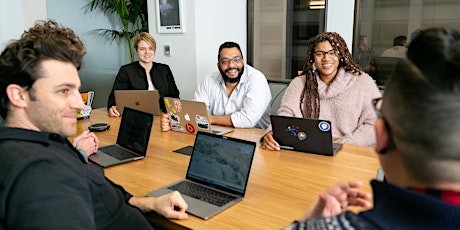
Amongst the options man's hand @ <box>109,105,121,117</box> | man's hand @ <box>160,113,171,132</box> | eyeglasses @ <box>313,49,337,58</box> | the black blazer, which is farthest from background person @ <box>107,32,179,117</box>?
eyeglasses @ <box>313,49,337,58</box>

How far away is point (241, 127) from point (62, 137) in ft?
5.25

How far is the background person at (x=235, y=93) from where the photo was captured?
2814mm

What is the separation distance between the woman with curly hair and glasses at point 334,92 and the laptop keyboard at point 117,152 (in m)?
1.06

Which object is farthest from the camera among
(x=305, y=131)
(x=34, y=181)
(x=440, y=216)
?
(x=305, y=131)

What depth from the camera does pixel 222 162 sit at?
5.18 ft

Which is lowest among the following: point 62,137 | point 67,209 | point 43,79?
point 67,209

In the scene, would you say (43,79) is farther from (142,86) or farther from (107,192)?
(142,86)

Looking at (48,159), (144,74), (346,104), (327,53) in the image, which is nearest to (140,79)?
(144,74)

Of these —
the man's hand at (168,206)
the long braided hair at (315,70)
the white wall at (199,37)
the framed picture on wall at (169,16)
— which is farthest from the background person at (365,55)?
the man's hand at (168,206)

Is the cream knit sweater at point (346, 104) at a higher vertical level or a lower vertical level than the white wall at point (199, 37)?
lower

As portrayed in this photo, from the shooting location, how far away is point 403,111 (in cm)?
65

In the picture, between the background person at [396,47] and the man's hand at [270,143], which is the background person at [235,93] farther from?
the background person at [396,47]

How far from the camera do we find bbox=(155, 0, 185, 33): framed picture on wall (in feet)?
13.3

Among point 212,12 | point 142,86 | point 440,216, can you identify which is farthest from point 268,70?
point 440,216
